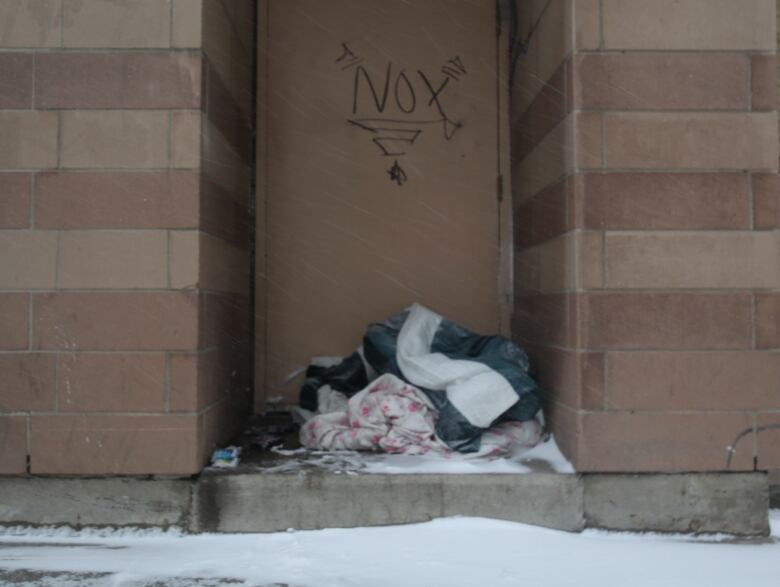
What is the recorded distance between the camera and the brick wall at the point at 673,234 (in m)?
3.49

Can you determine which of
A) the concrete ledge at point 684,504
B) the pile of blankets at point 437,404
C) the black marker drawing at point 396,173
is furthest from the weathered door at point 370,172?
the concrete ledge at point 684,504

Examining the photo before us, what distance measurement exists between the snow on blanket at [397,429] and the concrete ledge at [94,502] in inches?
34.0

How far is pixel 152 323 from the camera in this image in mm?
3479

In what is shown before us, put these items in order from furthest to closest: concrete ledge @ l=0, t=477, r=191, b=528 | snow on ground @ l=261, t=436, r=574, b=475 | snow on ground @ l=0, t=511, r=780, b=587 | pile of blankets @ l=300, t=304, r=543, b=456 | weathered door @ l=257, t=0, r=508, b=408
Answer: weathered door @ l=257, t=0, r=508, b=408 < pile of blankets @ l=300, t=304, r=543, b=456 < snow on ground @ l=261, t=436, r=574, b=475 < concrete ledge @ l=0, t=477, r=191, b=528 < snow on ground @ l=0, t=511, r=780, b=587

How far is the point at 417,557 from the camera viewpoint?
3.15 metres

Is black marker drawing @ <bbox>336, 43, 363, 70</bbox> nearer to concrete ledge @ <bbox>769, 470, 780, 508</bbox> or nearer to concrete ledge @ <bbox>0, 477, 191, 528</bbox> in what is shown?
concrete ledge @ <bbox>0, 477, 191, 528</bbox>

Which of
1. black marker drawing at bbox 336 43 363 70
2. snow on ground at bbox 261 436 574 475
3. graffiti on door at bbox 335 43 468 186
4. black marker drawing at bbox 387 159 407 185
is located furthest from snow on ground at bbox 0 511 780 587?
black marker drawing at bbox 336 43 363 70

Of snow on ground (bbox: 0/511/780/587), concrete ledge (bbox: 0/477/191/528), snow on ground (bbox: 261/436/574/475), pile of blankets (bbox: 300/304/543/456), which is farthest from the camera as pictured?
pile of blankets (bbox: 300/304/543/456)

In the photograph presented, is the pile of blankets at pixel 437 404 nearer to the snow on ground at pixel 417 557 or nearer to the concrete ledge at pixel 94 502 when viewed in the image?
the snow on ground at pixel 417 557

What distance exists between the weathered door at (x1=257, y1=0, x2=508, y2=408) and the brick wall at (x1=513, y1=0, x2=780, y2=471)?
1476 mm

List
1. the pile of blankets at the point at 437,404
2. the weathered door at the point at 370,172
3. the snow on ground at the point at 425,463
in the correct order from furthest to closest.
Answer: the weathered door at the point at 370,172
the pile of blankets at the point at 437,404
the snow on ground at the point at 425,463

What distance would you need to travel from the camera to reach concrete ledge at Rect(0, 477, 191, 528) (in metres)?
3.45

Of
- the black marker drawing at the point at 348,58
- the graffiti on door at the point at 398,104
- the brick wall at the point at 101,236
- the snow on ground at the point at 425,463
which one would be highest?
the black marker drawing at the point at 348,58

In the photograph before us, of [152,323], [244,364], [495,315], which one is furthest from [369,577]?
[495,315]
